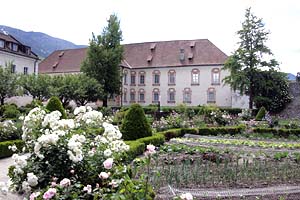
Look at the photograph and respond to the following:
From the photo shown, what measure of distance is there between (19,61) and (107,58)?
941 cm

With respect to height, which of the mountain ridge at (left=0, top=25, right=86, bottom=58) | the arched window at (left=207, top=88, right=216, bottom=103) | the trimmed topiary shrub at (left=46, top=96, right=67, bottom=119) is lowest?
the trimmed topiary shrub at (left=46, top=96, right=67, bottom=119)

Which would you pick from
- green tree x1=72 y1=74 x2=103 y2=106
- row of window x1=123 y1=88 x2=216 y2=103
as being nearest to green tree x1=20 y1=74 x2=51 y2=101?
green tree x1=72 y1=74 x2=103 y2=106

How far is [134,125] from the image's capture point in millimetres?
12609

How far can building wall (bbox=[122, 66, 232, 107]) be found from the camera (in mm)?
45094

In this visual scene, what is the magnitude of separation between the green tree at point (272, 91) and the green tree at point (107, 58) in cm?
1594

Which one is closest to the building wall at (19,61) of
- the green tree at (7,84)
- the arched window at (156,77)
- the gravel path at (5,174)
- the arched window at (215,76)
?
the green tree at (7,84)

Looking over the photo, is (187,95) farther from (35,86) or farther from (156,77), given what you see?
(35,86)

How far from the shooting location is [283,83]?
3666 cm

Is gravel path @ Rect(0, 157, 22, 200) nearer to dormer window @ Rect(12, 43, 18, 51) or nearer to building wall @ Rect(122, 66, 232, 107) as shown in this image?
dormer window @ Rect(12, 43, 18, 51)

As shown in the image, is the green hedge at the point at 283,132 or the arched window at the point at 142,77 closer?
the green hedge at the point at 283,132

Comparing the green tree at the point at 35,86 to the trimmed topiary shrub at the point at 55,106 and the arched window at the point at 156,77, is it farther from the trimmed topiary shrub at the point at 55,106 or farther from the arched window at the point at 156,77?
the arched window at the point at 156,77

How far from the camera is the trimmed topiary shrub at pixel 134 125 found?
12.6 meters

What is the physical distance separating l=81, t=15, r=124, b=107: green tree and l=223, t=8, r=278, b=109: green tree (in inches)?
522

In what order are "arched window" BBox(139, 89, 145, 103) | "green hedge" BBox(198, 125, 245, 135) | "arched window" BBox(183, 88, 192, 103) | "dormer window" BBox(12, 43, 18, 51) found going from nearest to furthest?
"green hedge" BBox(198, 125, 245, 135) → "dormer window" BBox(12, 43, 18, 51) → "arched window" BBox(183, 88, 192, 103) → "arched window" BBox(139, 89, 145, 103)
